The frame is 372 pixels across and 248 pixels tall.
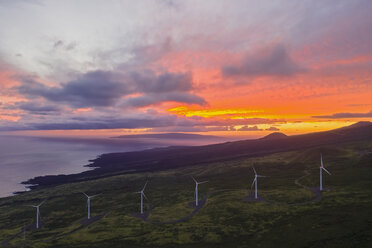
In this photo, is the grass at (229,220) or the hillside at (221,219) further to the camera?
the hillside at (221,219)

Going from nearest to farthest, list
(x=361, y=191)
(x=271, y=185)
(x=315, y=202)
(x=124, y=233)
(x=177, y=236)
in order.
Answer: (x=177, y=236)
(x=124, y=233)
(x=315, y=202)
(x=361, y=191)
(x=271, y=185)

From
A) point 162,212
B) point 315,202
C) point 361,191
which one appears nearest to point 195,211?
point 162,212

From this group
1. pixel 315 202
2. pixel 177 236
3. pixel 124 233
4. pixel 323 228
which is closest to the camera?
pixel 323 228

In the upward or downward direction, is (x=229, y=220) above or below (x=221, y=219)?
above

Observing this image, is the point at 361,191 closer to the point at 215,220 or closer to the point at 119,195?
the point at 215,220

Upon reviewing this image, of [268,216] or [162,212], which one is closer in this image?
[268,216]

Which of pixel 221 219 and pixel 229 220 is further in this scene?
pixel 221 219

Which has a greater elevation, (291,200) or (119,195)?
(291,200)

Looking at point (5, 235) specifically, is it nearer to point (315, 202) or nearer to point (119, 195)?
point (119, 195)

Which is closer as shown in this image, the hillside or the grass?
the grass
